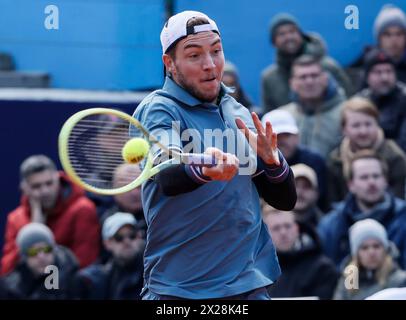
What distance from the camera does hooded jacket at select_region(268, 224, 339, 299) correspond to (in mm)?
7258

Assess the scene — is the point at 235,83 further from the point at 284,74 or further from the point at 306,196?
the point at 306,196

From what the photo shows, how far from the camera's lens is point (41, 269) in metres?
7.53

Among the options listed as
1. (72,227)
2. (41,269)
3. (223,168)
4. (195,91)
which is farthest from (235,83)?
(223,168)

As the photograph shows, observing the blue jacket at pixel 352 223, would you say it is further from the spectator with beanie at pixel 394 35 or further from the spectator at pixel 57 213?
the spectator at pixel 57 213

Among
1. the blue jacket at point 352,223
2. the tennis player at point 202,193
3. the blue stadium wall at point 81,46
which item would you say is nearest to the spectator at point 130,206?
the blue stadium wall at point 81,46

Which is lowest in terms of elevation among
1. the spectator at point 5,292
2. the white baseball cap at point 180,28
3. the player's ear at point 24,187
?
the spectator at point 5,292

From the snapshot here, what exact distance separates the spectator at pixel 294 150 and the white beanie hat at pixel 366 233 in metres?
0.54

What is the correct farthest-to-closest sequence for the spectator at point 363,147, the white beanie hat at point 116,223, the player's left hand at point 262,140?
the spectator at point 363,147
the white beanie hat at point 116,223
the player's left hand at point 262,140

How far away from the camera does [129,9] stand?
826 centimetres

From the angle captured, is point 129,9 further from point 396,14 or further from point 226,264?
point 226,264

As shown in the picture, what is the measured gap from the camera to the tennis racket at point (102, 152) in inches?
187
